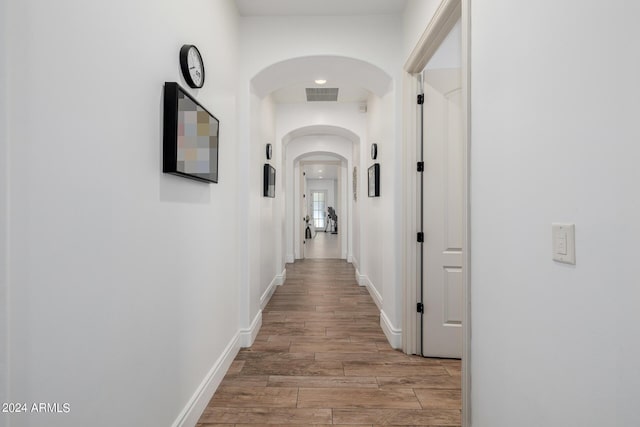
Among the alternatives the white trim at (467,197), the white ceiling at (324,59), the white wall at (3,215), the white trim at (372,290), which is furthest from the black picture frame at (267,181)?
the white wall at (3,215)

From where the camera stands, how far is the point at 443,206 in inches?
110

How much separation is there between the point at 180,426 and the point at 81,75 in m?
1.62

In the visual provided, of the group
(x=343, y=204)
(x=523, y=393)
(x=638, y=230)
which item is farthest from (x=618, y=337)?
(x=343, y=204)

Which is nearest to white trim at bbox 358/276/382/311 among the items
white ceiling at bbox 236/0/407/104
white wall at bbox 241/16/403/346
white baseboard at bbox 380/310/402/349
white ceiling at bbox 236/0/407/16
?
white baseboard at bbox 380/310/402/349

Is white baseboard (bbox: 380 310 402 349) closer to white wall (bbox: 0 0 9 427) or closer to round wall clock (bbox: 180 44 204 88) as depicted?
round wall clock (bbox: 180 44 204 88)

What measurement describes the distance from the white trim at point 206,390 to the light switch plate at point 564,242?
1.79 meters

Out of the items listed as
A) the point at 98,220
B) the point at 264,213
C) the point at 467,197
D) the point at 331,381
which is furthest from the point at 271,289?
the point at 98,220

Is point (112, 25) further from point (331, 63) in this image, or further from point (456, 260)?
point (456, 260)

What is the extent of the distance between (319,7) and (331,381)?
2980 millimetres

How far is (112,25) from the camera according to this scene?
1.18m

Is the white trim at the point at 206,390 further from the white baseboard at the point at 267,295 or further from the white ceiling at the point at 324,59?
the white ceiling at the point at 324,59

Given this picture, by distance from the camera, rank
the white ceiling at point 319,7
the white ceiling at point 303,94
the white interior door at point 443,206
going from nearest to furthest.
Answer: the white interior door at point 443,206, the white ceiling at point 319,7, the white ceiling at point 303,94

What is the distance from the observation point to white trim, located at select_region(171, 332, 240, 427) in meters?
1.81

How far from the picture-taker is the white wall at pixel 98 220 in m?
0.86
